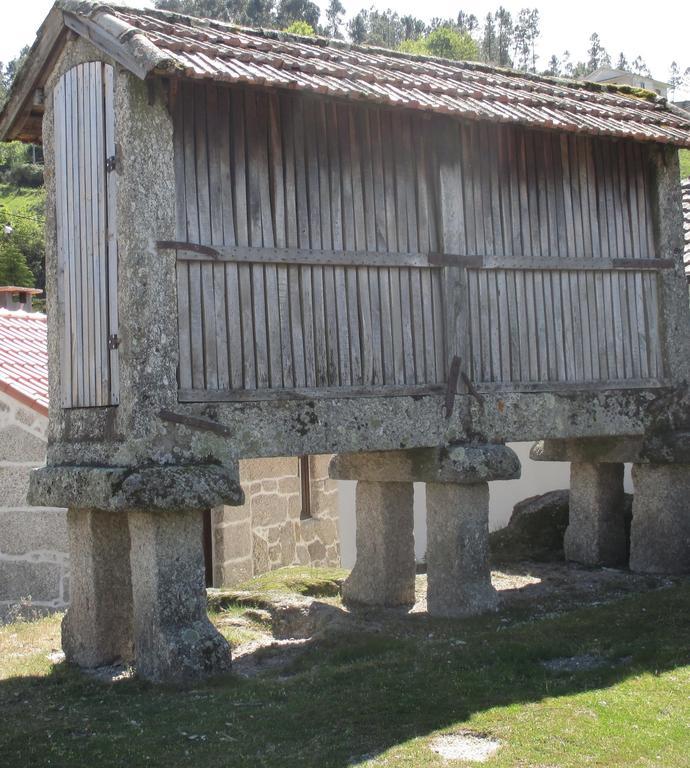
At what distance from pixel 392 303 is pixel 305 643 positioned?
2.51m

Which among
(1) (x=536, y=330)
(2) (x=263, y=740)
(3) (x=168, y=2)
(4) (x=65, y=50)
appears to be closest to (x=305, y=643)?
(2) (x=263, y=740)

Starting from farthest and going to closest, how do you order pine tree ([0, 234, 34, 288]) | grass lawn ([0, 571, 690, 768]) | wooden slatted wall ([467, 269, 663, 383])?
pine tree ([0, 234, 34, 288]), wooden slatted wall ([467, 269, 663, 383]), grass lawn ([0, 571, 690, 768])

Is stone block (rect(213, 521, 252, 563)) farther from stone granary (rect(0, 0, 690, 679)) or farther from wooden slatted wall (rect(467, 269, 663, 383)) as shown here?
wooden slatted wall (rect(467, 269, 663, 383))

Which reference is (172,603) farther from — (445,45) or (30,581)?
(445,45)

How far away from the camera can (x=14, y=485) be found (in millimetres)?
10172

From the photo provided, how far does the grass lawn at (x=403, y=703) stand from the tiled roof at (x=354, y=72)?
3584 mm

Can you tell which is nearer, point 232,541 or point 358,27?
point 232,541

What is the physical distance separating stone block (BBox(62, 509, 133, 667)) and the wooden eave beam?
Answer: 3.09 meters

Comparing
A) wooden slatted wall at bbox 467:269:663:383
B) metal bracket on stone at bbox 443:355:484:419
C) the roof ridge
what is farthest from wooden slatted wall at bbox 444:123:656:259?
the roof ridge

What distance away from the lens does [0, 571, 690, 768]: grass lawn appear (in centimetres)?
504

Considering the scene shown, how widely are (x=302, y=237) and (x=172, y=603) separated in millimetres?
2574

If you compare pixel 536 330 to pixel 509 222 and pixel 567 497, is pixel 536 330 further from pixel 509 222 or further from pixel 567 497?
pixel 567 497

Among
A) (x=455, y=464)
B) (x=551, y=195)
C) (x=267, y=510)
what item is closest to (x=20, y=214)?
(x=267, y=510)

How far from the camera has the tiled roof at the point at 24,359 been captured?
1021 centimetres
